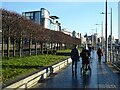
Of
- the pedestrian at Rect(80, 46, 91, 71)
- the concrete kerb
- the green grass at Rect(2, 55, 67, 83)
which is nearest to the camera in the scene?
the concrete kerb

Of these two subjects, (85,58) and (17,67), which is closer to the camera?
(17,67)

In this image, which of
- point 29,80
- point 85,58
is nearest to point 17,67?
point 85,58

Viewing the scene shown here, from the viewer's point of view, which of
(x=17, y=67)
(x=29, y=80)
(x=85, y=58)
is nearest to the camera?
(x=29, y=80)

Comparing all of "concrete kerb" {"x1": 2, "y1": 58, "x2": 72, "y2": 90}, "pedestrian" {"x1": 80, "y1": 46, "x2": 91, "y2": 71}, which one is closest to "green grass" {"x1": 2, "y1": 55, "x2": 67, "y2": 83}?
"concrete kerb" {"x1": 2, "y1": 58, "x2": 72, "y2": 90}

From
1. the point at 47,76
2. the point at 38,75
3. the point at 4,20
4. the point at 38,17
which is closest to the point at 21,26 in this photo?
the point at 4,20

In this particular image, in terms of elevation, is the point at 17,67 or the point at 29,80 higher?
the point at 17,67

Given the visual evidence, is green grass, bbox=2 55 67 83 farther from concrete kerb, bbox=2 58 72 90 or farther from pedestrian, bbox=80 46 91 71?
pedestrian, bbox=80 46 91 71

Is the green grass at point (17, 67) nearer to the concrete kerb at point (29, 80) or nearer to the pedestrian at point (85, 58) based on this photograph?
the concrete kerb at point (29, 80)

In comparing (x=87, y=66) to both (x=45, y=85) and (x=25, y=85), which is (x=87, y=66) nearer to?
(x=45, y=85)

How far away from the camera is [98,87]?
1320 centimetres

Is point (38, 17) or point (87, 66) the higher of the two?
point (38, 17)

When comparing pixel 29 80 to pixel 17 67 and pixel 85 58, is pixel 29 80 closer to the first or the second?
pixel 17 67

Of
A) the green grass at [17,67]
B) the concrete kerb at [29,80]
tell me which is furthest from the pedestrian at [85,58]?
the green grass at [17,67]

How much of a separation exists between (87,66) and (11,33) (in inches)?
419
